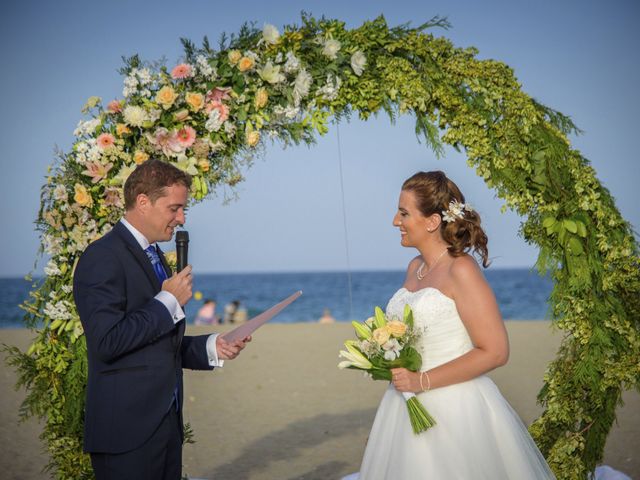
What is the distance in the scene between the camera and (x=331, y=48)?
189 inches

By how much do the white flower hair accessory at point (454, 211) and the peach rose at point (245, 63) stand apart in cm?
172

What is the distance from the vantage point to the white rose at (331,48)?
479cm

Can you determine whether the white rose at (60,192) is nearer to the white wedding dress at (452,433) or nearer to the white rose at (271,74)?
the white rose at (271,74)

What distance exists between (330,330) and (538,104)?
1588 cm

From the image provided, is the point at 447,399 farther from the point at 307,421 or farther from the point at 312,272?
the point at 312,272

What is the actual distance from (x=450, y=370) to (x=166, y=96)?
257 centimetres

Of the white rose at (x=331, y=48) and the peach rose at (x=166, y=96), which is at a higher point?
the white rose at (x=331, y=48)

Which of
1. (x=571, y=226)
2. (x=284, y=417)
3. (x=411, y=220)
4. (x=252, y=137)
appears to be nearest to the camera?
(x=411, y=220)

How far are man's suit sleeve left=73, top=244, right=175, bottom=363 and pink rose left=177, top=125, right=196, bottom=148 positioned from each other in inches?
63.5

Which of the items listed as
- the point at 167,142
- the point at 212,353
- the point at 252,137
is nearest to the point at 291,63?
the point at 252,137

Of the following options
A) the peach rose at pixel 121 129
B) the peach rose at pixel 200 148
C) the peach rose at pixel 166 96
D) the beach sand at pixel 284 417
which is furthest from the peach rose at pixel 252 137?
the beach sand at pixel 284 417

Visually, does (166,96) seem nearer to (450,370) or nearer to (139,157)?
(139,157)

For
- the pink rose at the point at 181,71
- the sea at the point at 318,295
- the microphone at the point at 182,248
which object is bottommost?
the microphone at the point at 182,248

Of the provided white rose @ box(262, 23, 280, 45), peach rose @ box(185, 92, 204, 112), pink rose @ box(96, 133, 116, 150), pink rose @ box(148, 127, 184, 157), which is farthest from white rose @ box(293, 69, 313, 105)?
pink rose @ box(96, 133, 116, 150)
